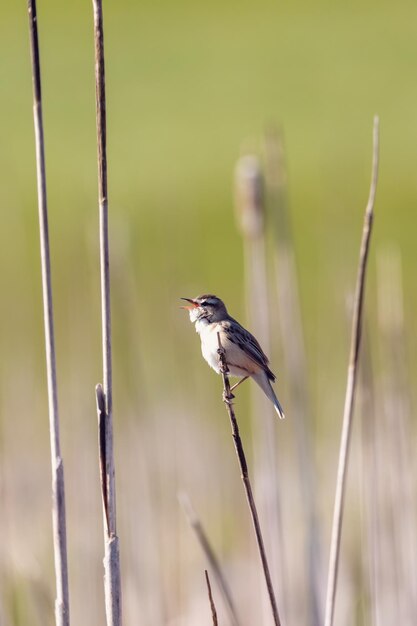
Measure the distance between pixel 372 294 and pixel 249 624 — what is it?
645 centimetres

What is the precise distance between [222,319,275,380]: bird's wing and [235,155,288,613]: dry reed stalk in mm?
127

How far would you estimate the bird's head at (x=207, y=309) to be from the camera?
3.49m

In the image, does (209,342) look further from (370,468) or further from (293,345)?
(370,468)

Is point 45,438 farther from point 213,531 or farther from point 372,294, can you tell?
point 372,294

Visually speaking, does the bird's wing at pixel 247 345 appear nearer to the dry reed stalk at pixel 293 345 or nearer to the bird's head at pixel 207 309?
the bird's head at pixel 207 309

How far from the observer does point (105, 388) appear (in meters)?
2.38

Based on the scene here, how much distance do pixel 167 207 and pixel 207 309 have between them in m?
1.98

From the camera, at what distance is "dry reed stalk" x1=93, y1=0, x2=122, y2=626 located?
2.33m

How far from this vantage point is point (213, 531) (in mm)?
6297

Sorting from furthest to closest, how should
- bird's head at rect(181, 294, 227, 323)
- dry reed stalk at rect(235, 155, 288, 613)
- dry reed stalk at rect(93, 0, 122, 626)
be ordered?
1. dry reed stalk at rect(235, 155, 288, 613)
2. bird's head at rect(181, 294, 227, 323)
3. dry reed stalk at rect(93, 0, 122, 626)

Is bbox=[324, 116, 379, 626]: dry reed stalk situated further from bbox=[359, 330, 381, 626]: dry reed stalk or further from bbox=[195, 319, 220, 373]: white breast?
bbox=[359, 330, 381, 626]: dry reed stalk

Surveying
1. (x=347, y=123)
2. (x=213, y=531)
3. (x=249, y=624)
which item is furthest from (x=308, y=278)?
(x=249, y=624)

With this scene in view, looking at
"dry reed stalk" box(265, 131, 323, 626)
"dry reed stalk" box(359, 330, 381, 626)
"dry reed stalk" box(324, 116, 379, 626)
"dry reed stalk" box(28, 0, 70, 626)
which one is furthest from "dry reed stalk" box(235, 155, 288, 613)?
"dry reed stalk" box(28, 0, 70, 626)

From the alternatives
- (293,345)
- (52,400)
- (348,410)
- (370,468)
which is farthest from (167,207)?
(52,400)
